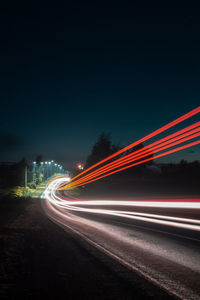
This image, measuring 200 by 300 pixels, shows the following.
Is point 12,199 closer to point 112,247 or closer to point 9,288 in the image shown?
point 112,247

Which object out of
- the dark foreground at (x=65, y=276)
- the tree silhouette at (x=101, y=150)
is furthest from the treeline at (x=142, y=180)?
the dark foreground at (x=65, y=276)

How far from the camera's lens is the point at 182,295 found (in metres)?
3.70

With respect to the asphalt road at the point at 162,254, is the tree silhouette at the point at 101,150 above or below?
above

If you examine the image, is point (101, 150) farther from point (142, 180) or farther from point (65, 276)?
point (65, 276)

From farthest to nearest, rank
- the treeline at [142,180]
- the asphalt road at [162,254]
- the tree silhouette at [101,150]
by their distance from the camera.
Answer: the tree silhouette at [101,150] < the treeline at [142,180] < the asphalt road at [162,254]

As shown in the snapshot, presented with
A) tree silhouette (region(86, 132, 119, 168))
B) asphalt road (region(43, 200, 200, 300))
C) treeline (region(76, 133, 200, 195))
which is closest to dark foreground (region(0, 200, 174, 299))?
asphalt road (region(43, 200, 200, 300))

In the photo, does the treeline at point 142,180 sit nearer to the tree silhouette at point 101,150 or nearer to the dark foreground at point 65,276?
the tree silhouette at point 101,150

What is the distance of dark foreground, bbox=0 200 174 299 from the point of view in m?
3.74

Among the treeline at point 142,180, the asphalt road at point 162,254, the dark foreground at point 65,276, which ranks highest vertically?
the treeline at point 142,180

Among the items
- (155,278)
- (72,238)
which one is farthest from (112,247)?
(155,278)

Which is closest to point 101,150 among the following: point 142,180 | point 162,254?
point 142,180

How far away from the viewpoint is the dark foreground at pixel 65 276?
3740 millimetres

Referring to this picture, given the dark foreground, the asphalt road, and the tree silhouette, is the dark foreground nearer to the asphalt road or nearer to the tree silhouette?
the asphalt road

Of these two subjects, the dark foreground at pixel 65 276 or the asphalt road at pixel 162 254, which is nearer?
the dark foreground at pixel 65 276
